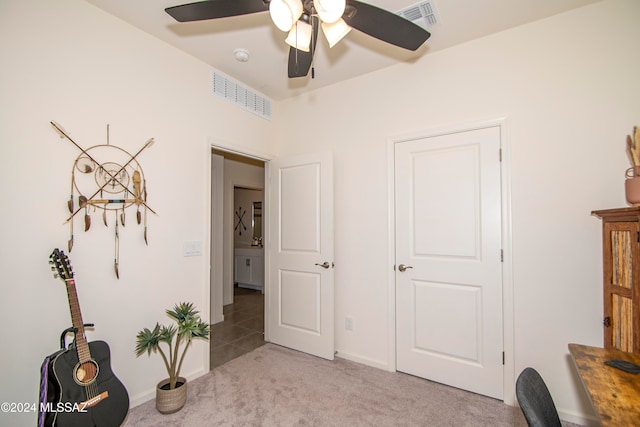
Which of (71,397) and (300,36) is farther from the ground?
(300,36)

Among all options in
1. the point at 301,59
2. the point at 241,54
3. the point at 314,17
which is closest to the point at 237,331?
the point at 241,54

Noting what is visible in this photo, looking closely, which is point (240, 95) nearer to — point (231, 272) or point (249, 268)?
point (231, 272)

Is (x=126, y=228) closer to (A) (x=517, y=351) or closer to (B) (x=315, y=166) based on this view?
(B) (x=315, y=166)

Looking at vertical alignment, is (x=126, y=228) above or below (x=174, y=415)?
above

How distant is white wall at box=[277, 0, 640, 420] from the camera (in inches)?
73.8

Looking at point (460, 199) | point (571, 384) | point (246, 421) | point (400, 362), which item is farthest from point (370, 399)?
point (460, 199)

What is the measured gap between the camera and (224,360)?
2.84 meters

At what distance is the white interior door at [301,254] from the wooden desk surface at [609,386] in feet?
6.25

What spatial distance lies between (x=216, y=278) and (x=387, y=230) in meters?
2.63

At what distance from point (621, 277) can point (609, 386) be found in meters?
0.92

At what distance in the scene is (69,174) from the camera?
1832 millimetres

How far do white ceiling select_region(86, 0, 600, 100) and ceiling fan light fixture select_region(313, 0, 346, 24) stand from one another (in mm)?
930

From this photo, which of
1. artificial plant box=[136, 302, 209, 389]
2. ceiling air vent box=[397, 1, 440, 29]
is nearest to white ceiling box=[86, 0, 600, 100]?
ceiling air vent box=[397, 1, 440, 29]

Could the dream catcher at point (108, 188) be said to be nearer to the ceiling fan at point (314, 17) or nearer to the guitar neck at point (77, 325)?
the guitar neck at point (77, 325)
